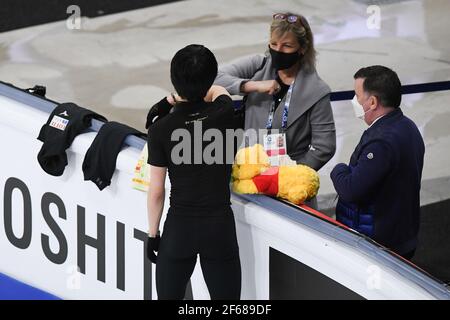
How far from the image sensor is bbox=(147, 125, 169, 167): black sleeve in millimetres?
3633

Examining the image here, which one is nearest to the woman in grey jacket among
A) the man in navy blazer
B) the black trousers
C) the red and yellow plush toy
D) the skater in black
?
the man in navy blazer

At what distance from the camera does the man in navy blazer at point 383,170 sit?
399 centimetres

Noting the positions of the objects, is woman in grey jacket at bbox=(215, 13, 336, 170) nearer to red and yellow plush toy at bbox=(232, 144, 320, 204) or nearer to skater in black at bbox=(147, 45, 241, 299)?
red and yellow plush toy at bbox=(232, 144, 320, 204)

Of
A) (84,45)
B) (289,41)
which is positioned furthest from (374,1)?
(289,41)

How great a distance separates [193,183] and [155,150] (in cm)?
18

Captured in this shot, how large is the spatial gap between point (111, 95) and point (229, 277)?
4.35 metres

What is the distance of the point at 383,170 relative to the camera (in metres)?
3.98

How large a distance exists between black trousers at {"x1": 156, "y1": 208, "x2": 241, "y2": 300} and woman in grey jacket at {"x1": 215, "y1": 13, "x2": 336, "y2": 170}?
818 mm

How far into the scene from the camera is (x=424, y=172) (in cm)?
675

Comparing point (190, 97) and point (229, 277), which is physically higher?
point (190, 97)

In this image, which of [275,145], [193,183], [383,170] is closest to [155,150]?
[193,183]

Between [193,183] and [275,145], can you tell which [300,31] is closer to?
[275,145]
